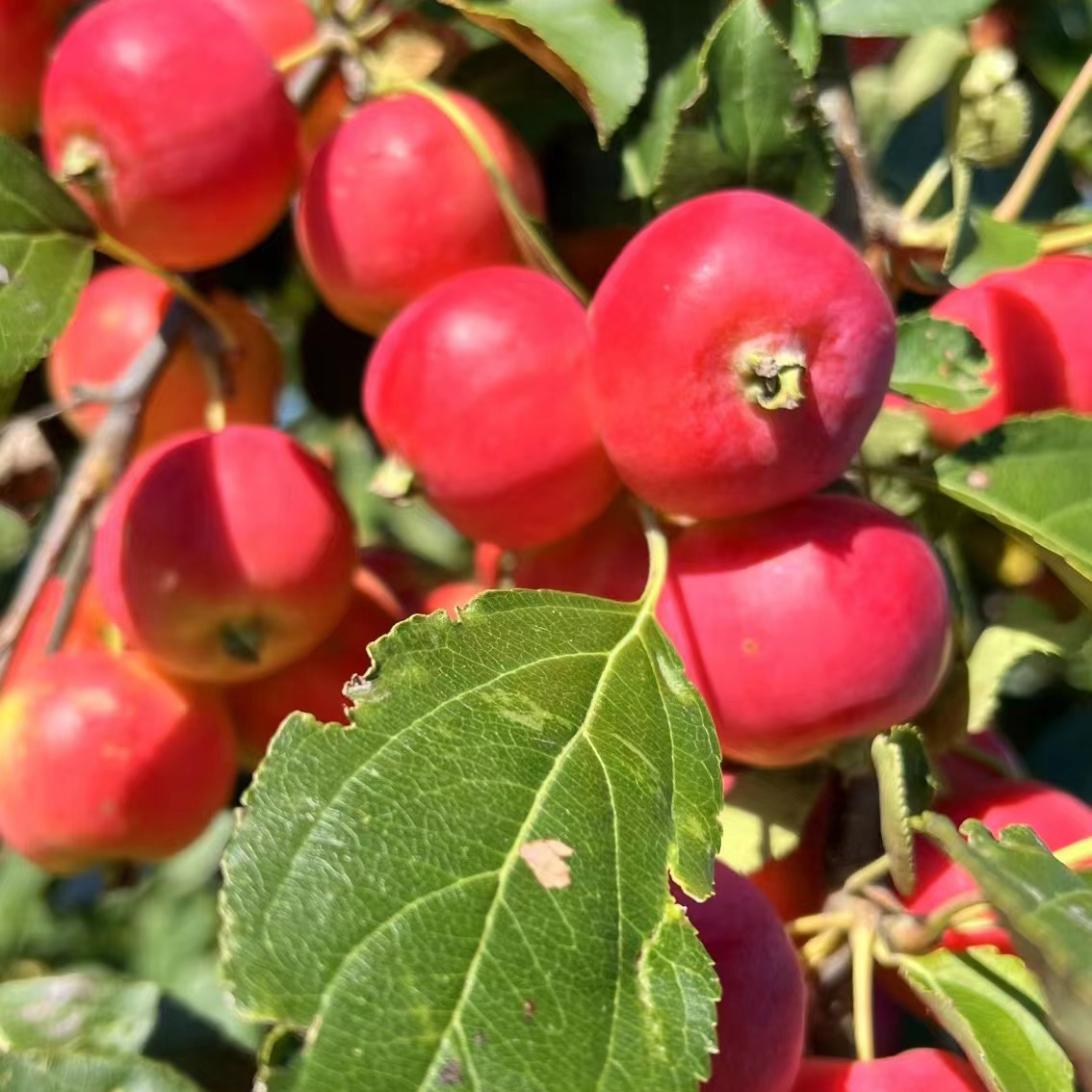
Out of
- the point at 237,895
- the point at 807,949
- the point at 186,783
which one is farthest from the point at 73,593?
the point at 807,949

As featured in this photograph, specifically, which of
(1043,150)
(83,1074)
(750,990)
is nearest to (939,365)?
(1043,150)

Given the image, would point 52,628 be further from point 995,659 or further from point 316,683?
point 995,659

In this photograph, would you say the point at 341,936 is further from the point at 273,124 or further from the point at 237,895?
the point at 273,124

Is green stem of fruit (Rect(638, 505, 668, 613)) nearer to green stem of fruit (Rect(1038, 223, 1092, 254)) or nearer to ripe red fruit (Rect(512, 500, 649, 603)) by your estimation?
ripe red fruit (Rect(512, 500, 649, 603))

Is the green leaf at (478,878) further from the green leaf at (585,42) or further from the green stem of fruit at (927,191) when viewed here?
the green stem of fruit at (927,191)

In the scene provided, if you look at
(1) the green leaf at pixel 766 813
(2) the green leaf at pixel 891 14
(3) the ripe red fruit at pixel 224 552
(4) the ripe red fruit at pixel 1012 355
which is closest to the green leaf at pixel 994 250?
(4) the ripe red fruit at pixel 1012 355
